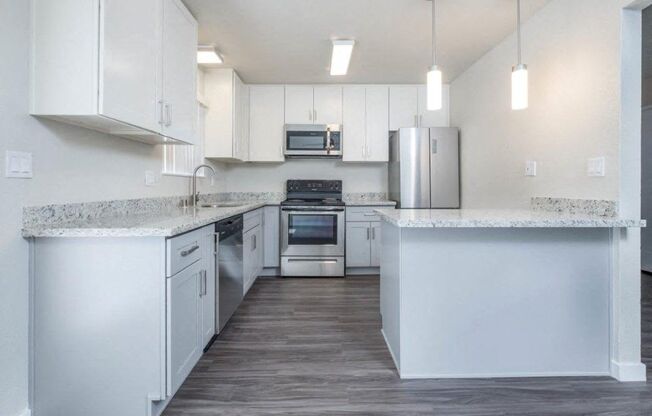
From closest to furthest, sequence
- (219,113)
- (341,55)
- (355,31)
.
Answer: (355,31) → (341,55) → (219,113)

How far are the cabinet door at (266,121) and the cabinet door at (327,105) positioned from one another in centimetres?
42

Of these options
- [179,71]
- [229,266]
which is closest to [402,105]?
[179,71]

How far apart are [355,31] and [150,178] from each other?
2.00m

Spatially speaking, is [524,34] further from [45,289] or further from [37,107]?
[45,289]

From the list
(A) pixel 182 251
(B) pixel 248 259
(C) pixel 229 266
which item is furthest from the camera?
(B) pixel 248 259

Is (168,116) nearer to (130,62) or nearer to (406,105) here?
(130,62)

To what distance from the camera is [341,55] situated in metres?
3.29

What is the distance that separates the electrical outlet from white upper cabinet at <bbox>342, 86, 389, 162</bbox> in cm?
239

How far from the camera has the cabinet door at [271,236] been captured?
169 inches

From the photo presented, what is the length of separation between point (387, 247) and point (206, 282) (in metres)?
1.15

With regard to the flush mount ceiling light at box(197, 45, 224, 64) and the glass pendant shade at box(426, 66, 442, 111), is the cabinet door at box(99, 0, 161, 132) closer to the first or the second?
the flush mount ceiling light at box(197, 45, 224, 64)

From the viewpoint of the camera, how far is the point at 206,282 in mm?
2145

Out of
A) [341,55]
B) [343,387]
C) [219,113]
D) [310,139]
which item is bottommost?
[343,387]

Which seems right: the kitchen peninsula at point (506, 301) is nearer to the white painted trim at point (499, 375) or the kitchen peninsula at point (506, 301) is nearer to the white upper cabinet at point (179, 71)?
the white painted trim at point (499, 375)
